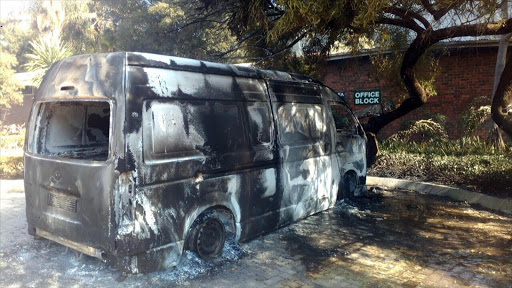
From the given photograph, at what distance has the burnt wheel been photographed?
14.7 ft

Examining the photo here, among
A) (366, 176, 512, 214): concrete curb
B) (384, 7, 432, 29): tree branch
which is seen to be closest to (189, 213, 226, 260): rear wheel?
(384, 7, 432, 29): tree branch

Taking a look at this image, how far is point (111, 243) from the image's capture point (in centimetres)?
378

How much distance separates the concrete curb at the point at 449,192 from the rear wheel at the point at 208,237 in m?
5.28

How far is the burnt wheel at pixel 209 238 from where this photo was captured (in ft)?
14.7

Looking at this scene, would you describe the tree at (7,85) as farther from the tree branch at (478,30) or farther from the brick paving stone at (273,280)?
the brick paving stone at (273,280)

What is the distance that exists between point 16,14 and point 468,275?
142 ft

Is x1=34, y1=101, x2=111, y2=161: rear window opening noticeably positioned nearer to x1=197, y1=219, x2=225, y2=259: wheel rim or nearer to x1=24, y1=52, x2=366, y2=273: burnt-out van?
x1=24, y1=52, x2=366, y2=273: burnt-out van

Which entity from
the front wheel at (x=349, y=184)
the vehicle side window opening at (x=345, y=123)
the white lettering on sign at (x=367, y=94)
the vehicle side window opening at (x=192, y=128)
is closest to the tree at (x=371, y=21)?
the white lettering on sign at (x=367, y=94)

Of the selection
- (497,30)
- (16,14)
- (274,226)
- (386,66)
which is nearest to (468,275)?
(274,226)

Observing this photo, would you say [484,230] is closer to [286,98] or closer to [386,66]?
[286,98]

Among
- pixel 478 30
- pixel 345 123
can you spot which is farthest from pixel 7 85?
pixel 478 30

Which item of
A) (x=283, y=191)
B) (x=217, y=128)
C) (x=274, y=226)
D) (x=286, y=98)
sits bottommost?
(x=274, y=226)

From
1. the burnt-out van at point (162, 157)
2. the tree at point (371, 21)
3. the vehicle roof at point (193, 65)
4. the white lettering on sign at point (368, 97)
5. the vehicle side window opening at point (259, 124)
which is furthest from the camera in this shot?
the white lettering on sign at point (368, 97)

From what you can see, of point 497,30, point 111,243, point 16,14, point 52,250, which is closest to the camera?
point 111,243
